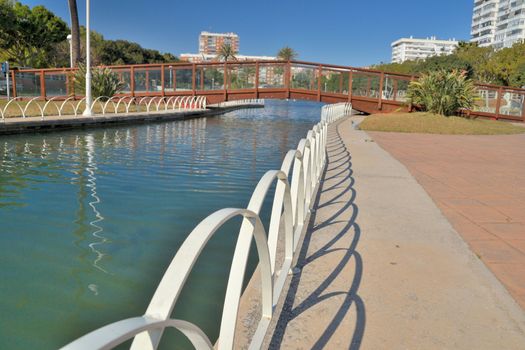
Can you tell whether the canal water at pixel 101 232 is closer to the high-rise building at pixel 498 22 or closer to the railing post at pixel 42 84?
the railing post at pixel 42 84

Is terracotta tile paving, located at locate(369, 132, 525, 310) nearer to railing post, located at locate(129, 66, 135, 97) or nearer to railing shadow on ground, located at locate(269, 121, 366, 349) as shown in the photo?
railing shadow on ground, located at locate(269, 121, 366, 349)

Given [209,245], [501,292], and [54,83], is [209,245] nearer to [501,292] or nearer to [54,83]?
[501,292]

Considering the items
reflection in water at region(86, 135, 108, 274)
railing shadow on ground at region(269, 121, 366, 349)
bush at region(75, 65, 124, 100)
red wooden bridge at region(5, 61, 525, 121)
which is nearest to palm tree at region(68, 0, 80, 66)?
red wooden bridge at region(5, 61, 525, 121)

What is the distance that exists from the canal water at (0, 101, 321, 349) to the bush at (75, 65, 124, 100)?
14.5 meters

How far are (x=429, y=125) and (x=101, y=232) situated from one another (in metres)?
16.5

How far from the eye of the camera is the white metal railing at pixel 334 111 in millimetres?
21094

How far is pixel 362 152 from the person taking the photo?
37.3ft

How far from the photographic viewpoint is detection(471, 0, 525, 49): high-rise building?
116 metres

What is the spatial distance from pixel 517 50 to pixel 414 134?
55142 mm

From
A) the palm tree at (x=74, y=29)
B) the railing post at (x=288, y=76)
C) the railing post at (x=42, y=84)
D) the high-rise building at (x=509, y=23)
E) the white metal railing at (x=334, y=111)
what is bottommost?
the white metal railing at (x=334, y=111)

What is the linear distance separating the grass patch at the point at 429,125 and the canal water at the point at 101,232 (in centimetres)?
940

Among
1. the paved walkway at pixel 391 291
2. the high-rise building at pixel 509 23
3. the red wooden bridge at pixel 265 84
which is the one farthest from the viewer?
the high-rise building at pixel 509 23

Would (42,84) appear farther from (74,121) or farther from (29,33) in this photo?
(29,33)

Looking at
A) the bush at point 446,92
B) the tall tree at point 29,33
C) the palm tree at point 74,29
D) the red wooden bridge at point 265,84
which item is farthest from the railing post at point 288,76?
the tall tree at point 29,33
